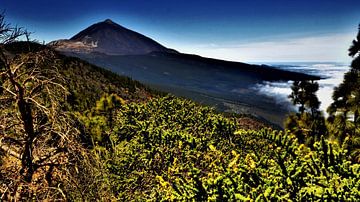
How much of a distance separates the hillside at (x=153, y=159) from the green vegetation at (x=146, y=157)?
0.02 metres

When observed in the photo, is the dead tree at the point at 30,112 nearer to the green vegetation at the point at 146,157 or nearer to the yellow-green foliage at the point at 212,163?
the green vegetation at the point at 146,157

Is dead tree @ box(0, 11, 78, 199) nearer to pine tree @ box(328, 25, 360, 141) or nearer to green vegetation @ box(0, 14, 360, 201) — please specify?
green vegetation @ box(0, 14, 360, 201)

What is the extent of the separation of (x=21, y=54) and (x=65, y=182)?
3503 millimetres

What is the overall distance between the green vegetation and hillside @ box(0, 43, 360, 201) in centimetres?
2

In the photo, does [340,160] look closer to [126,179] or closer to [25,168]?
[126,179]

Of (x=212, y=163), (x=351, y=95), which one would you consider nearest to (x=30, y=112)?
(x=212, y=163)

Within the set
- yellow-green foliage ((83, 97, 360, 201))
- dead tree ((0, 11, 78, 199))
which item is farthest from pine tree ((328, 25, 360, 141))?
dead tree ((0, 11, 78, 199))

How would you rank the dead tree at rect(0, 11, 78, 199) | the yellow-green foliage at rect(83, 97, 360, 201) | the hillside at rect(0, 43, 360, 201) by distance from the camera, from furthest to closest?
the dead tree at rect(0, 11, 78, 199)
the hillside at rect(0, 43, 360, 201)
the yellow-green foliage at rect(83, 97, 360, 201)

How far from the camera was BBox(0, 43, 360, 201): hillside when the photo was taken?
16.9 feet

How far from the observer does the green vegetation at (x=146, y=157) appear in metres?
5.16

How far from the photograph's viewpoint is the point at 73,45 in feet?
31.6

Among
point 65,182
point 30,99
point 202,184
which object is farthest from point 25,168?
point 202,184

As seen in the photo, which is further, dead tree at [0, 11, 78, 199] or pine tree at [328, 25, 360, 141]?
pine tree at [328, 25, 360, 141]

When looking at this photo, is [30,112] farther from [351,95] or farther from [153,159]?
[351,95]
